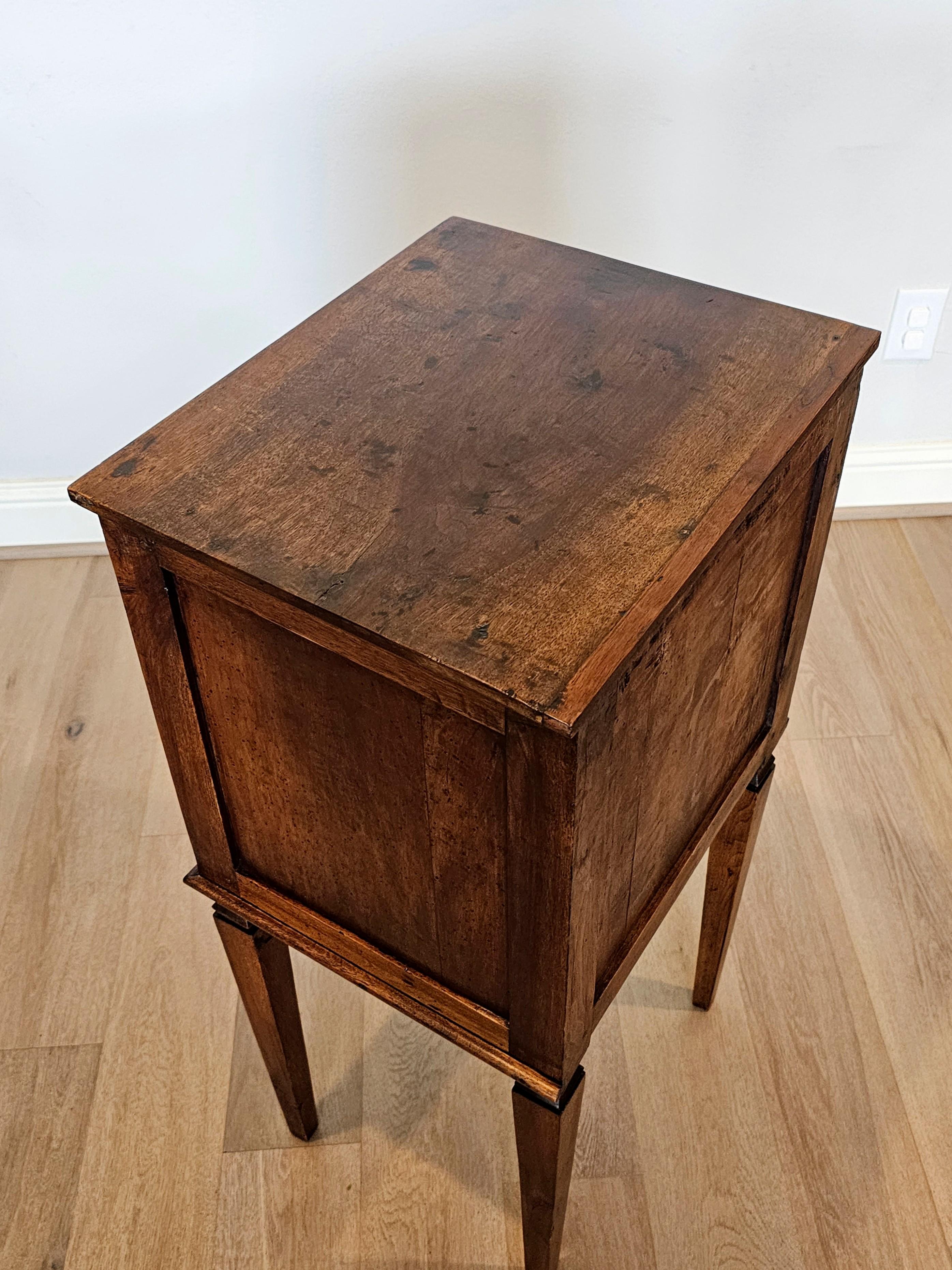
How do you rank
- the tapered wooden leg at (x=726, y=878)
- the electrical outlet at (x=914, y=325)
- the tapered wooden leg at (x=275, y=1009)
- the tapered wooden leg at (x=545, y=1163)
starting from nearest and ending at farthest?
1. the tapered wooden leg at (x=545, y=1163)
2. the tapered wooden leg at (x=275, y=1009)
3. the tapered wooden leg at (x=726, y=878)
4. the electrical outlet at (x=914, y=325)

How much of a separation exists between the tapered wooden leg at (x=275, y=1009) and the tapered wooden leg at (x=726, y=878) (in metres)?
0.43

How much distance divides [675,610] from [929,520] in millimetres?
1527

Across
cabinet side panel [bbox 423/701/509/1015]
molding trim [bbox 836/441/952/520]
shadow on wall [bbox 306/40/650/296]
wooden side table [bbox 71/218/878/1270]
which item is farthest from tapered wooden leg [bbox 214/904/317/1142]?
molding trim [bbox 836/441/952/520]

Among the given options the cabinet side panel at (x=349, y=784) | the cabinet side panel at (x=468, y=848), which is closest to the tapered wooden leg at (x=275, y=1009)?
the cabinet side panel at (x=349, y=784)

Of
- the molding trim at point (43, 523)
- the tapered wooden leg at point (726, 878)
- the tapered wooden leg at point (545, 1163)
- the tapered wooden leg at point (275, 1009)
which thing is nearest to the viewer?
the tapered wooden leg at point (545, 1163)

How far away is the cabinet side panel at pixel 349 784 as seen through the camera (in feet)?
2.35

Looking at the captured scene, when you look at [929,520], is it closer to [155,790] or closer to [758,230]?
[758,230]

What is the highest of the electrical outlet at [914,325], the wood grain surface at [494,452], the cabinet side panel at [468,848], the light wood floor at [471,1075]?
the wood grain surface at [494,452]

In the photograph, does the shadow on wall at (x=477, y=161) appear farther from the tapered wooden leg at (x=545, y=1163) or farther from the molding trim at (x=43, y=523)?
the tapered wooden leg at (x=545, y=1163)

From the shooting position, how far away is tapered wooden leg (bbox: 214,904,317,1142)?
1018mm

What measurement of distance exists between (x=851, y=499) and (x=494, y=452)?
143 cm

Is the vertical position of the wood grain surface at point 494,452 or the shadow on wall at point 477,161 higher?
the wood grain surface at point 494,452

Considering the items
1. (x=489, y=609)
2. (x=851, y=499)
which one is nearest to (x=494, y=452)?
(x=489, y=609)

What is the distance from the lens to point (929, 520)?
6.74 ft
